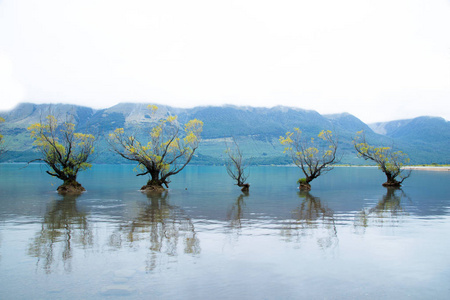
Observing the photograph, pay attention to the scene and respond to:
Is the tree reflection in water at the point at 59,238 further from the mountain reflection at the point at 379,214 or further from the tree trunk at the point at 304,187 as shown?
the tree trunk at the point at 304,187

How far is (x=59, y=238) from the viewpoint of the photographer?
18.4 metres

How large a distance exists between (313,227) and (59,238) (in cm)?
1432

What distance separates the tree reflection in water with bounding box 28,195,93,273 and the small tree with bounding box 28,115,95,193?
67.2 feet

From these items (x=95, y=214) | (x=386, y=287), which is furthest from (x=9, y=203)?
(x=386, y=287)

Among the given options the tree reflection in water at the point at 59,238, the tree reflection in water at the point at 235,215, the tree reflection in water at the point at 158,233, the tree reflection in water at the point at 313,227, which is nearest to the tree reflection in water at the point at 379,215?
the tree reflection in water at the point at 313,227

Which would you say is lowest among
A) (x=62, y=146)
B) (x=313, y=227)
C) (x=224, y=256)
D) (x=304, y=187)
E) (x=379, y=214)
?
(x=304, y=187)

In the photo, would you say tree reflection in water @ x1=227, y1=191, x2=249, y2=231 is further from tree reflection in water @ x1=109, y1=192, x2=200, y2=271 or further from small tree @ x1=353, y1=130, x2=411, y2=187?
small tree @ x1=353, y1=130, x2=411, y2=187

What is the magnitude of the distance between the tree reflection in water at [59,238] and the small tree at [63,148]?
20.5 metres

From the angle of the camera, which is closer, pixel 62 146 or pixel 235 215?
pixel 235 215

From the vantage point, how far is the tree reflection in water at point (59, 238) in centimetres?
1461

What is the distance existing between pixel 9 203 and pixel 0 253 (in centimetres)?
2220

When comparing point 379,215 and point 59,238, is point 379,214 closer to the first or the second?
point 379,215

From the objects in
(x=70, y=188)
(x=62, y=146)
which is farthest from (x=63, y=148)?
(x=70, y=188)

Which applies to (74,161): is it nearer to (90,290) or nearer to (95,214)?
(95,214)
